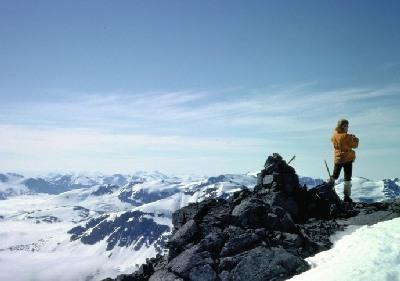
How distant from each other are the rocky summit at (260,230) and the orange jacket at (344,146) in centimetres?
296

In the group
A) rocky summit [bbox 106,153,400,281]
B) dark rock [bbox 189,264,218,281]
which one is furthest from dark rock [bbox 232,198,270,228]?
dark rock [bbox 189,264,218,281]

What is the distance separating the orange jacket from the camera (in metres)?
26.8

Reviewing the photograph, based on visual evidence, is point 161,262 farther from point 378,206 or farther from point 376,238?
point 378,206

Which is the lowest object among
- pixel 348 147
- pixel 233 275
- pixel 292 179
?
pixel 233 275

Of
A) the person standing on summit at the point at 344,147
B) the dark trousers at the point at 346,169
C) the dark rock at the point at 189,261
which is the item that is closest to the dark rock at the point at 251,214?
the dark rock at the point at 189,261

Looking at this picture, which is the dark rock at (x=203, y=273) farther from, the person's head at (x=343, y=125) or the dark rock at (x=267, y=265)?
the person's head at (x=343, y=125)

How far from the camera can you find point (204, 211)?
85.4 ft

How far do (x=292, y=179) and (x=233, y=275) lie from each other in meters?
12.2

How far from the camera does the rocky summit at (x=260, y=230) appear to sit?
1977 cm

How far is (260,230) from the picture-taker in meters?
22.1

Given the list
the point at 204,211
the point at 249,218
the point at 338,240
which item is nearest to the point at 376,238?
the point at 338,240

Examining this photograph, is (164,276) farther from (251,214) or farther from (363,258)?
(363,258)

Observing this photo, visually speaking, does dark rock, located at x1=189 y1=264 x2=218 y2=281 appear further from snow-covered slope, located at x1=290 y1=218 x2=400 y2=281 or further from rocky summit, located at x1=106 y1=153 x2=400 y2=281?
snow-covered slope, located at x1=290 y1=218 x2=400 y2=281

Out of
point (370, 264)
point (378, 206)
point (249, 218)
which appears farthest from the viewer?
point (378, 206)
